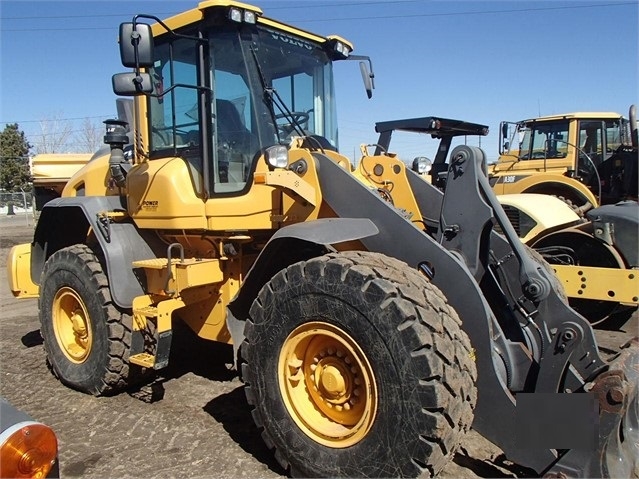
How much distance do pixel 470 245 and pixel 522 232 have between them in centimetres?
395

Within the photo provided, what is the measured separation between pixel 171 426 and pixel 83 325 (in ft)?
4.91

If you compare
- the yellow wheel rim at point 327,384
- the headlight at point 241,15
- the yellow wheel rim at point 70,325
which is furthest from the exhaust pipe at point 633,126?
the yellow wheel rim at point 70,325

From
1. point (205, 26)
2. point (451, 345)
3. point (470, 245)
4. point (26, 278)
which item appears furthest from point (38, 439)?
point (26, 278)

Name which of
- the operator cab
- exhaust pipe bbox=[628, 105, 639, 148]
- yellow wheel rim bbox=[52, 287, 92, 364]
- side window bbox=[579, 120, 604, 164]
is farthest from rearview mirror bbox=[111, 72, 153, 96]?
side window bbox=[579, 120, 604, 164]

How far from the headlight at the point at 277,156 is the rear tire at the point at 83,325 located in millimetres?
1868

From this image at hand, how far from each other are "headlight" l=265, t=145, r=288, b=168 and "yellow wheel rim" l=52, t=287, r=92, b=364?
2.33 meters

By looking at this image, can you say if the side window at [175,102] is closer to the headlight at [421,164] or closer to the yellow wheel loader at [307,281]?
the yellow wheel loader at [307,281]

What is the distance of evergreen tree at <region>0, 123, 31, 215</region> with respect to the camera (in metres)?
42.9

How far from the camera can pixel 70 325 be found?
4.83 meters

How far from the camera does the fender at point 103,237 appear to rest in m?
4.29

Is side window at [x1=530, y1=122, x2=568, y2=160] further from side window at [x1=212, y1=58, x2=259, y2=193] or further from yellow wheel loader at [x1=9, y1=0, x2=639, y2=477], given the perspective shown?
side window at [x1=212, y1=58, x2=259, y2=193]

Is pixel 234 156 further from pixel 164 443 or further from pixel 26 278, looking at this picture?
pixel 26 278

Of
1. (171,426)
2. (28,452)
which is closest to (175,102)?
(171,426)

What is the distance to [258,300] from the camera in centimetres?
314
